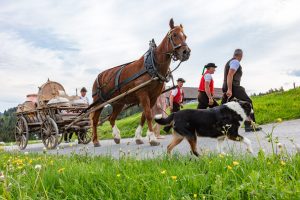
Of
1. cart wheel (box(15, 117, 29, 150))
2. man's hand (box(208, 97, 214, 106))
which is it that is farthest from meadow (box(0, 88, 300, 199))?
cart wheel (box(15, 117, 29, 150))

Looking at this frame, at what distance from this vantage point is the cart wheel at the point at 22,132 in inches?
552

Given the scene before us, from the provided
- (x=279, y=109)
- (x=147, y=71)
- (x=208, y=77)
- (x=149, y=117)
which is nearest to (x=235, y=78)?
(x=208, y=77)

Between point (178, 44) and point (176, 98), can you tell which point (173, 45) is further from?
point (176, 98)

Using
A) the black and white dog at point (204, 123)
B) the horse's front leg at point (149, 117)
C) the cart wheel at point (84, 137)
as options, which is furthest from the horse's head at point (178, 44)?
the cart wheel at point (84, 137)

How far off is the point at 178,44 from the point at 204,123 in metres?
3.30

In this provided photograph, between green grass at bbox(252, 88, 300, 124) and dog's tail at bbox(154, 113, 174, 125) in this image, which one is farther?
green grass at bbox(252, 88, 300, 124)

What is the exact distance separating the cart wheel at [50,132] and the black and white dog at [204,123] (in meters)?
6.66

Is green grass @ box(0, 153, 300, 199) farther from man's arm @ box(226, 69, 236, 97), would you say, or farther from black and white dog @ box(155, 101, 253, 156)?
man's arm @ box(226, 69, 236, 97)

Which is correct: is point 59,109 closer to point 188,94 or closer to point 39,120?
point 39,120

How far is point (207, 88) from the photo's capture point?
9.81 meters

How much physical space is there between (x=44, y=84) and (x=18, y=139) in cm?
238

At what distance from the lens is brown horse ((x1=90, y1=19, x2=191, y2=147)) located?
366 inches

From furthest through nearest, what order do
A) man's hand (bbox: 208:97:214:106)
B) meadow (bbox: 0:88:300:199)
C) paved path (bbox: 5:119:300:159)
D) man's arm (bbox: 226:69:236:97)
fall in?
1. man's hand (bbox: 208:97:214:106)
2. man's arm (bbox: 226:69:236:97)
3. paved path (bbox: 5:119:300:159)
4. meadow (bbox: 0:88:300:199)

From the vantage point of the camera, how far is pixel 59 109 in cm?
1305
